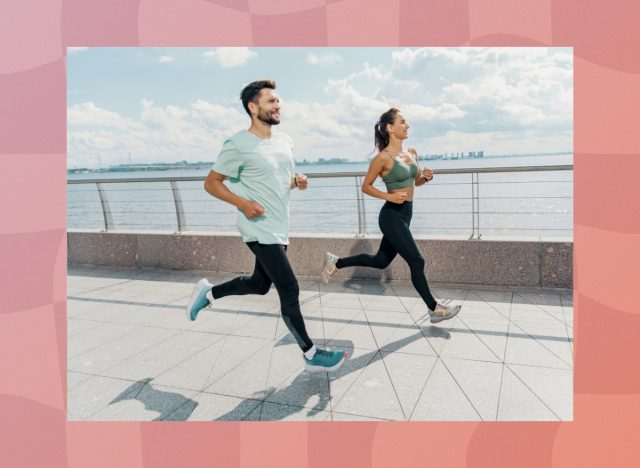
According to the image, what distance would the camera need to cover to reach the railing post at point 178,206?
7.02 m

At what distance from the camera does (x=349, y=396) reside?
115 inches

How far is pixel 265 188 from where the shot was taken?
3.12 m

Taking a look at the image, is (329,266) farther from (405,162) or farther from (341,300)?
(405,162)

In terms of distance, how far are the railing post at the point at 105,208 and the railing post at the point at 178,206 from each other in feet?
4.35

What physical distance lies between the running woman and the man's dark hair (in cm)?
145

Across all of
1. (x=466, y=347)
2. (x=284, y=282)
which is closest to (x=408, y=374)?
(x=466, y=347)

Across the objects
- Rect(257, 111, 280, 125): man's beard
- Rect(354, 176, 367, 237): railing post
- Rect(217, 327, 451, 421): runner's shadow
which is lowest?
Rect(217, 327, 451, 421): runner's shadow

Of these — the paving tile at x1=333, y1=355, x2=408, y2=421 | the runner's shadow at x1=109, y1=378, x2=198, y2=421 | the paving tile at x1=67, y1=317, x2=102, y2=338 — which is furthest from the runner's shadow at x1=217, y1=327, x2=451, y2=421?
the paving tile at x1=67, y1=317, x2=102, y2=338

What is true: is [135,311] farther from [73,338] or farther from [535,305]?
[535,305]

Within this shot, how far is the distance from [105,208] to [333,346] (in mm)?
5458

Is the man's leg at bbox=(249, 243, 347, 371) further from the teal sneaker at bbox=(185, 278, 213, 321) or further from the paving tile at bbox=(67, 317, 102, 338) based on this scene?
the paving tile at bbox=(67, 317, 102, 338)

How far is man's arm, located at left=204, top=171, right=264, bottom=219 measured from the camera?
10.0 ft
